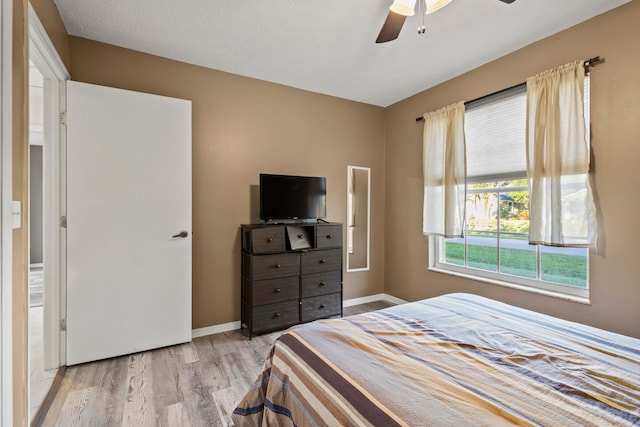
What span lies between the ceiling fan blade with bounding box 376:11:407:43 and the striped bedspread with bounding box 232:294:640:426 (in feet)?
5.66

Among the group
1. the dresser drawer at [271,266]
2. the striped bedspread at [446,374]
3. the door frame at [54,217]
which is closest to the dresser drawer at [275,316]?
the dresser drawer at [271,266]

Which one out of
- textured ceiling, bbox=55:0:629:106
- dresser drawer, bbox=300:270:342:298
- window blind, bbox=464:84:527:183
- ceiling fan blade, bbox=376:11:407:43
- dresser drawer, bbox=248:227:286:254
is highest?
textured ceiling, bbox=55:0:629:106

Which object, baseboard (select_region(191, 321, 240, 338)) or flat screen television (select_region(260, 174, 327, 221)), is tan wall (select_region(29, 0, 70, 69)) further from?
baseboard (select_region(191, 321, 240, 338))

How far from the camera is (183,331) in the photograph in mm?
2713

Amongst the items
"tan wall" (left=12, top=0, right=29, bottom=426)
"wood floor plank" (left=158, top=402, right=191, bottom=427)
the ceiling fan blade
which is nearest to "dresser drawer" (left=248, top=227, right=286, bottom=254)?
"wood floor plank" (left=158, top=402, right=191, bottom=427)

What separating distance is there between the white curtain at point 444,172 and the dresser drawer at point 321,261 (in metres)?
1.07

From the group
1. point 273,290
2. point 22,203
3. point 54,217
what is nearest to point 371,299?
point 273,290

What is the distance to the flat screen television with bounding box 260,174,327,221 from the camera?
3.05 m

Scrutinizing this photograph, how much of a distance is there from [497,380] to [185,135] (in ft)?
9.22

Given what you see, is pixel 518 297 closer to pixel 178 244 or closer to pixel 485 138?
pixel 485 138

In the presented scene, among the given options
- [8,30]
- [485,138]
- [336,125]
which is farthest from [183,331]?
[485,138]

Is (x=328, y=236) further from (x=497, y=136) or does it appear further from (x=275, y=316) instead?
(x=497, y=136)

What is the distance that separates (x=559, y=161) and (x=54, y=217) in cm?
385

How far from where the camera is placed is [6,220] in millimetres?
1229
